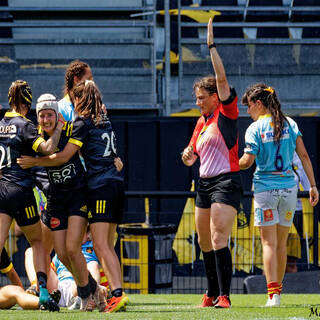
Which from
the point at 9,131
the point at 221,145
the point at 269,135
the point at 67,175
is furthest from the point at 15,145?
the point at 269,135

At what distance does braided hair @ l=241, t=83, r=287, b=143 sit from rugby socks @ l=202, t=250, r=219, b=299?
1.15 metres

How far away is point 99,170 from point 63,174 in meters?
0.28

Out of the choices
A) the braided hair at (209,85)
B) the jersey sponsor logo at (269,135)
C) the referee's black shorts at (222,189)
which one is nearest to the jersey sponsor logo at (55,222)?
the referee's black shorts at (222,189)

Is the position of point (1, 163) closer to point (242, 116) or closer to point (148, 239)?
point (148, 239)

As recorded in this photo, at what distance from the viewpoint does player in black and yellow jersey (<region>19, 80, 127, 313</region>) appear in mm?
6418

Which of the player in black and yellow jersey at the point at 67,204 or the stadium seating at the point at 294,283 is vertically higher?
the player in black and yellow jersey at the point at 67,204

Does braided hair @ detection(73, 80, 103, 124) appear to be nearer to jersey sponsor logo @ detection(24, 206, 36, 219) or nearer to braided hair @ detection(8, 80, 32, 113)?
braided hair @ detection(8, 80, 32, 113)

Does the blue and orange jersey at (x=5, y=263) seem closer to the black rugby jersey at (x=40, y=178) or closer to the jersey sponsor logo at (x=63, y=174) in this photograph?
the black rugby jersey at (x=40, y=178)

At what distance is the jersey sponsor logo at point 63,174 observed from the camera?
6.48 metres

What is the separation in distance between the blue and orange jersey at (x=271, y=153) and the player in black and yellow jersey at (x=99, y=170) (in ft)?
4.38

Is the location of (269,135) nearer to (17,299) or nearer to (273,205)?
(273,205)

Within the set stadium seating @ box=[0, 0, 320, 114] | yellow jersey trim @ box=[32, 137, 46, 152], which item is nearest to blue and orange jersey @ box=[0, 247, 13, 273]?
yellow jersey trim @ box=[32, 137, 46, 152]

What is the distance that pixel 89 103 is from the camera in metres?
6.57

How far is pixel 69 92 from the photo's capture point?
7.36m
